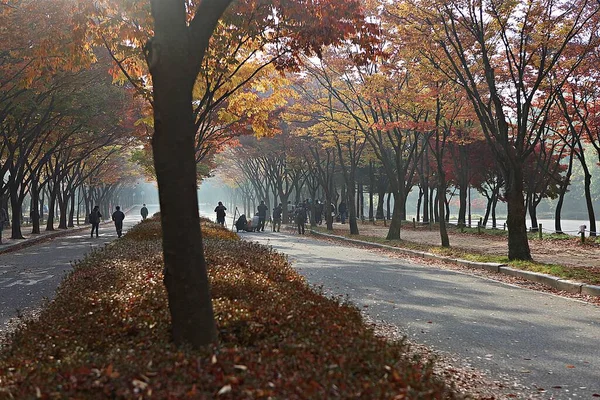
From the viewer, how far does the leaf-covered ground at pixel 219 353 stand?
2.95 m

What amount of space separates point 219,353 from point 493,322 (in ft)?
15.7

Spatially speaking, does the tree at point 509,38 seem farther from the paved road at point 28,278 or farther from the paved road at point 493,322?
the paved road at point 28,278

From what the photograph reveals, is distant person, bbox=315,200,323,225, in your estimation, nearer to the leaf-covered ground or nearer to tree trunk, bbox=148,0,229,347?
the leaf-covered ground

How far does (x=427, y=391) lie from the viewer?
9.63ft

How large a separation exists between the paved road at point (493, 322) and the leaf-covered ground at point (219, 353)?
146 cm

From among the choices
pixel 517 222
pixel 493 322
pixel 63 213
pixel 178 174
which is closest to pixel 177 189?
pixel 178 174

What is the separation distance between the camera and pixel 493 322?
7258 mm

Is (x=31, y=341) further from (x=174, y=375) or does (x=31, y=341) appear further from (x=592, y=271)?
(x=592, y=271)

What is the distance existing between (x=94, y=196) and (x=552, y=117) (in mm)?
50626

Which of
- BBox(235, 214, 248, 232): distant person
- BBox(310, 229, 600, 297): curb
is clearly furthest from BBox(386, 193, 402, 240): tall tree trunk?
BBox(235, 214, 248, 232): distant person

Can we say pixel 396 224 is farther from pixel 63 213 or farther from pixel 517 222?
pixel 63 213

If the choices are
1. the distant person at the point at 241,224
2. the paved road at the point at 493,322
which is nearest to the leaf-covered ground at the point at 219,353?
the paved road at the point at 493,322

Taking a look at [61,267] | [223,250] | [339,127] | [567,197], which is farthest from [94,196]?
[567,197]

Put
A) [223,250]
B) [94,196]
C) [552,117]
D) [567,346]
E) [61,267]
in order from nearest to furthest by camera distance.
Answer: [567,346] < [223,250] < [61,267] < [552,117] < [94,196]
